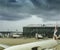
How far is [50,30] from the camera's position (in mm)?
117812

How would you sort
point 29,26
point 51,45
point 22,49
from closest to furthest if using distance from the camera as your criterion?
point 22,49, point 51,45, point 29,26

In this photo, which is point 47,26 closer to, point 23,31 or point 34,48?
point 23,31

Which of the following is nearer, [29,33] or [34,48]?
[34,48]

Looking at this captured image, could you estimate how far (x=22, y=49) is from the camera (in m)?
24.3

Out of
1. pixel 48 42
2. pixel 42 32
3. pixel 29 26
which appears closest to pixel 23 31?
pixel 29 26

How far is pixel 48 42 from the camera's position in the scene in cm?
2725

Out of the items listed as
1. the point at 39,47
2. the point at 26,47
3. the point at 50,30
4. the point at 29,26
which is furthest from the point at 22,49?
the point at 29,26

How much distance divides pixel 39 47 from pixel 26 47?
5.57 ft

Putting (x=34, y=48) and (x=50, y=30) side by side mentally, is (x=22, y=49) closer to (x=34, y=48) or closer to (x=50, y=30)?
(x=34, y=48)

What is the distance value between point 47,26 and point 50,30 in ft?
12.9

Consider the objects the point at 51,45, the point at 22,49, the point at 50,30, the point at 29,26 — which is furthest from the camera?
the point at 29,26

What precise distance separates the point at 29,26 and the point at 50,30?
55.1 ft

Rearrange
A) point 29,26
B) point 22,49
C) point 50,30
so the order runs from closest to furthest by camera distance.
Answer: point 22,49 → point 50,30 → point 29,26

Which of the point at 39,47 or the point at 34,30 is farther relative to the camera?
the point at 34,30
